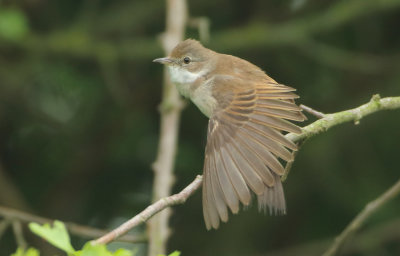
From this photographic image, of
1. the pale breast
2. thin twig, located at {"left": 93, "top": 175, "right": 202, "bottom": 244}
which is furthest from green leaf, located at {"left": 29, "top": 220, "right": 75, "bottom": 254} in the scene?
the pale breast

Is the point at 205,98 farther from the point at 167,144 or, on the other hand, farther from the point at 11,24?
the point at 11,24

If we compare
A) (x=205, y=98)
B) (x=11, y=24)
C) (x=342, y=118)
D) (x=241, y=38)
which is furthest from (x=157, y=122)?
(x=342, y=118)

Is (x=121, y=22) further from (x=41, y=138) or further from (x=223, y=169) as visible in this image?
(x=223, y=169)

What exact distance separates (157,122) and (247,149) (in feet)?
11.4

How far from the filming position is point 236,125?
13.3 feet

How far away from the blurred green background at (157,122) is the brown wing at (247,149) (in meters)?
2.43

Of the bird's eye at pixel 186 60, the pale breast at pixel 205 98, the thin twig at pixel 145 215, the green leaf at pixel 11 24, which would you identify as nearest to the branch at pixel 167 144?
the bird's eye at pixel 186 60

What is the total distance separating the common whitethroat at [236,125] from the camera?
3361 millimetres

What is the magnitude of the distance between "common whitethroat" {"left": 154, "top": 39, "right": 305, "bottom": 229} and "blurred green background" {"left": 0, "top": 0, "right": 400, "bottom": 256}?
1689mm

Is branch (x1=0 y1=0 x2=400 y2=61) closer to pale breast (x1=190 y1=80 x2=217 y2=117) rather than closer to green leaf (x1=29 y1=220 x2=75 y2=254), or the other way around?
pale breast (x1=190 y1=80 x2=217 y2=117)

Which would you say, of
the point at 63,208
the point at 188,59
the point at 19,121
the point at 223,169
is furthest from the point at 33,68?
the point at 223,169

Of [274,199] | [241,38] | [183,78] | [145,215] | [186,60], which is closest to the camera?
[145,215]

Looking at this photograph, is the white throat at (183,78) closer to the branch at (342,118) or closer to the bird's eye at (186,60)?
the bird's eye at (186,60)

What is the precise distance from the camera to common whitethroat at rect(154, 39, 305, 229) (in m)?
3.36
